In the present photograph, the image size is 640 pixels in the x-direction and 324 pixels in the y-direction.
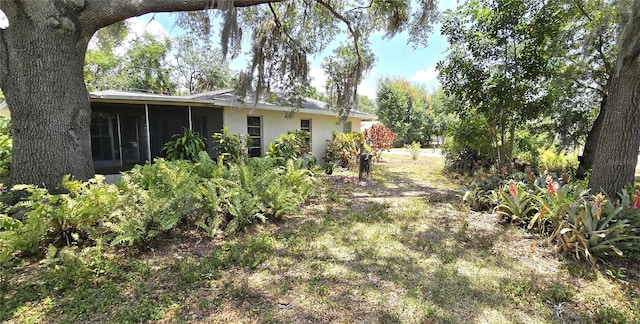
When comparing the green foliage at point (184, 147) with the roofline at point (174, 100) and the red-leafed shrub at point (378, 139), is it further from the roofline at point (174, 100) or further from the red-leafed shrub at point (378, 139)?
the red-leafed shrub at point (378, 139)

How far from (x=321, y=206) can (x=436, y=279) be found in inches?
112

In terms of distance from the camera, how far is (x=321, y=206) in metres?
5.41

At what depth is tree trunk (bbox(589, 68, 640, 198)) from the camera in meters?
3.64

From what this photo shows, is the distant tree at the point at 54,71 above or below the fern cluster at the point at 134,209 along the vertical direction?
above

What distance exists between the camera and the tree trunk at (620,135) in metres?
3.64

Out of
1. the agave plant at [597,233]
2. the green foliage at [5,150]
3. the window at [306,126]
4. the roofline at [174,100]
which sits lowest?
the agave plant at [597,233]

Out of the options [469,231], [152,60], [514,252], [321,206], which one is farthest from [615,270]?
[152,60]

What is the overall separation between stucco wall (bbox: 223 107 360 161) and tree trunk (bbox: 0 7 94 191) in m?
4.44

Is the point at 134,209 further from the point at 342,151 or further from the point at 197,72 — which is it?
the point at 197,72

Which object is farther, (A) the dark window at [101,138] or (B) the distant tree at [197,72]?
(B) the distant tree at [197,72]

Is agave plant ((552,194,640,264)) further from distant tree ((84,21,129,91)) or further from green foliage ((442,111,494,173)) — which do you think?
distant tree ((84,21,129,91))

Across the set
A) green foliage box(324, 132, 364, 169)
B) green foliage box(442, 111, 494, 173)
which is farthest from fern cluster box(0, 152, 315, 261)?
green foliage box(324, 132, 364, 169)

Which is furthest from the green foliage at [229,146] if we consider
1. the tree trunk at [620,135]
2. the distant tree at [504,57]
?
the tree trunk at [620,135]

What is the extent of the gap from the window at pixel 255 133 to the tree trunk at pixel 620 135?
795 cm
